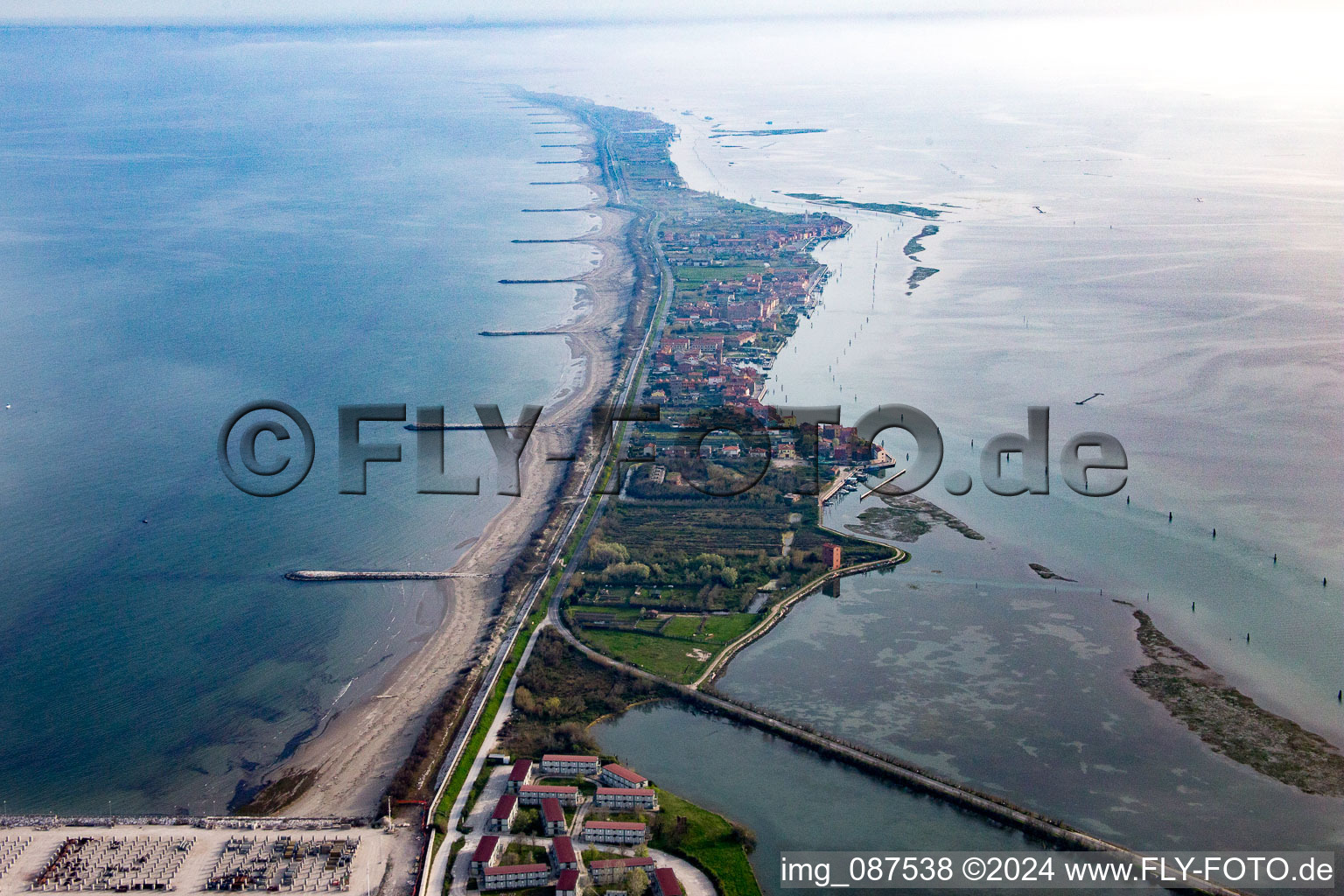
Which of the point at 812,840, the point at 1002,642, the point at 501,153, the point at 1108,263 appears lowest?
the point at 812,840

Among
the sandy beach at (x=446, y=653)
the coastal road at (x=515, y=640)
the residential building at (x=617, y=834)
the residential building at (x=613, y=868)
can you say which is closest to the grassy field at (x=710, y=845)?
the residential building at (x=617, y=834)

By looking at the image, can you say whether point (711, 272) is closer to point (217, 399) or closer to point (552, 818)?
point (217, 399)

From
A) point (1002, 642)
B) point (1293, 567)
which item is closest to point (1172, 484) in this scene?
point (1293, 567)

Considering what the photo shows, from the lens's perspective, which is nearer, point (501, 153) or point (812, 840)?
point (812, 840)

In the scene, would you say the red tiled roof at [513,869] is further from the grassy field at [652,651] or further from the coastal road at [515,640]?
the grassy field at [652,651]

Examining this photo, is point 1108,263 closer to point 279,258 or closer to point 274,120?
point 279,258

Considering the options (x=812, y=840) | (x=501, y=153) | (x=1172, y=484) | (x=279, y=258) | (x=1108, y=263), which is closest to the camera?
(x=812, y=840)

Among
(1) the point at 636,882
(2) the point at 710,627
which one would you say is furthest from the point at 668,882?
(2) the point at 710,627

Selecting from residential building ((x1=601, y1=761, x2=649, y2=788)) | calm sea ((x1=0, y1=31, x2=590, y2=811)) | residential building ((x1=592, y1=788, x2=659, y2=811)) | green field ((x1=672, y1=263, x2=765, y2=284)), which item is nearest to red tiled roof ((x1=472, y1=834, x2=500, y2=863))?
residential building ((x1=592, y1=788, x2=659, y2=811))
